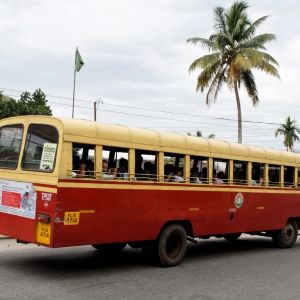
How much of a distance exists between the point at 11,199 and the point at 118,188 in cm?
185

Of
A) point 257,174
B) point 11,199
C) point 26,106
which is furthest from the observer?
point 26,106

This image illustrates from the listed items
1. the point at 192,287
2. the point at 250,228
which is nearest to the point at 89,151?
the point at 192,287

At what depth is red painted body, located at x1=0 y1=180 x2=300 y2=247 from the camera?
784 centimetres

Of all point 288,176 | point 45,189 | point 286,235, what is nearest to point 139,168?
point 45,189

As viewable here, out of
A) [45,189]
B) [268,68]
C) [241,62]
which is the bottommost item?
[45,189]

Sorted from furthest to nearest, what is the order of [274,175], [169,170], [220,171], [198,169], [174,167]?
[274,175] < [220,171] < [198,169] < [174,167] < [169,170]

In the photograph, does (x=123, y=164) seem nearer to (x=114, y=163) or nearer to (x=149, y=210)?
(x=114, y=163)

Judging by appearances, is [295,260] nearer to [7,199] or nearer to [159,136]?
[159,136]

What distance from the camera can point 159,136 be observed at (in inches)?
373

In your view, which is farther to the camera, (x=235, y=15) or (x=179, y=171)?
(x=235, y=15)

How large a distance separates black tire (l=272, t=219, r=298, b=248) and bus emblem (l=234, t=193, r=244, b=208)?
7.68ft

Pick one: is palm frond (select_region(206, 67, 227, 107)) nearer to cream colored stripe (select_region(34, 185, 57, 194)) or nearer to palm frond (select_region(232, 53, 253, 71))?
palm frond (select_region(232, 53, 253, 71))

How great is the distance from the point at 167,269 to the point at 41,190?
3.14 metres

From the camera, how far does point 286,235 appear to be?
1345cm
